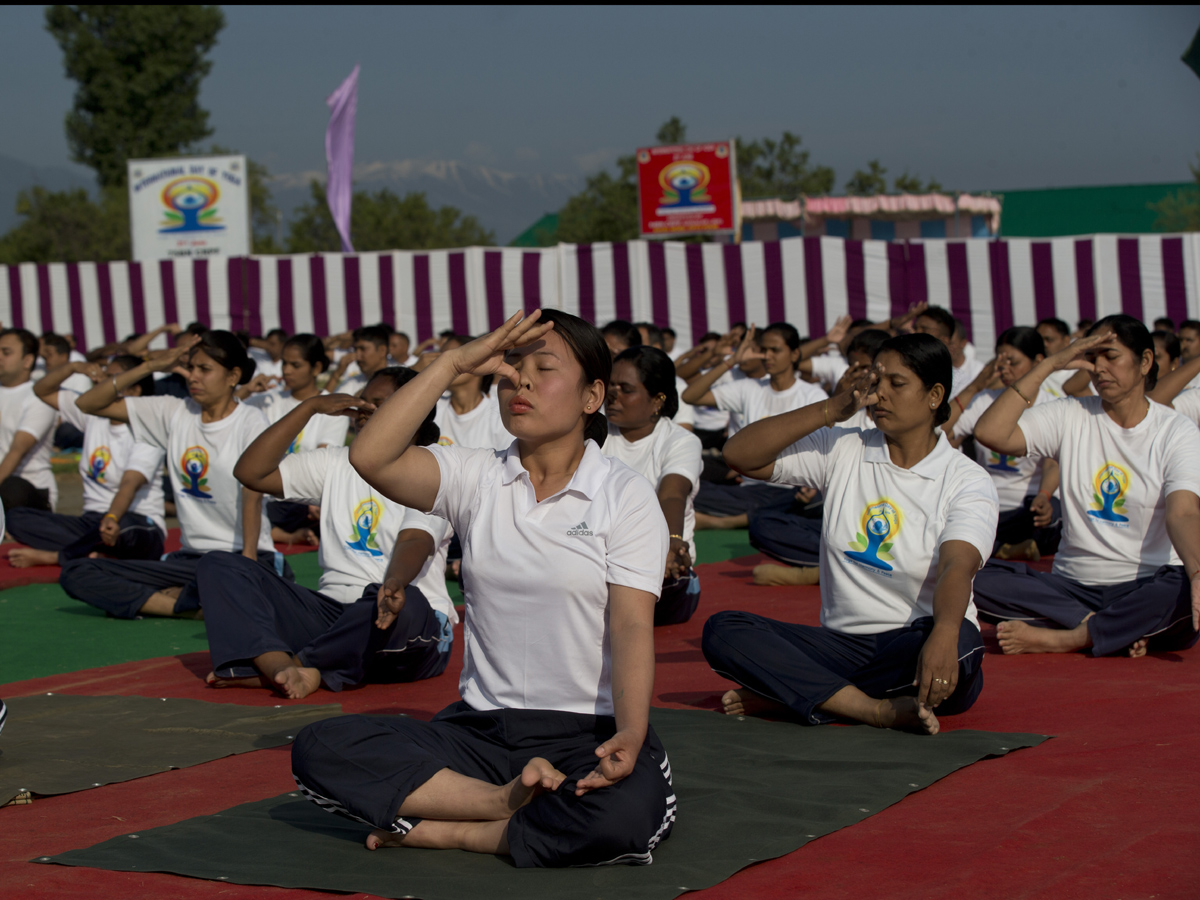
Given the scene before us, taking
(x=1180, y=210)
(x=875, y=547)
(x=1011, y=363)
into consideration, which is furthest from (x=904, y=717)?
(x=1180, y=210)

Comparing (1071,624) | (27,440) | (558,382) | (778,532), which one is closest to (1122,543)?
(1071,624)

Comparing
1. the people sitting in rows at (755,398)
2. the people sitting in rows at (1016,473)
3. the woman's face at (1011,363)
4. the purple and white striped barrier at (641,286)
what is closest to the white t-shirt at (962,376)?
the people sitting in rows at (755,398)

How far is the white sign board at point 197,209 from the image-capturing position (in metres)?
21.0

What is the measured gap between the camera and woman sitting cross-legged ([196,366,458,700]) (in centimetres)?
473

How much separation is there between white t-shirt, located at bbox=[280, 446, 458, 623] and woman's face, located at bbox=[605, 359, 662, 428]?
1.48 metres

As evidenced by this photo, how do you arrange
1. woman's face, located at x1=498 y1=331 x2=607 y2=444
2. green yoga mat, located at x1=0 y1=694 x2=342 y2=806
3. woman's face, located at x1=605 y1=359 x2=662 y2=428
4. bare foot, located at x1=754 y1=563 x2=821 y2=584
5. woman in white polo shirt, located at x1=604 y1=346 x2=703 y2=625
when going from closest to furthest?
woman's face, located at x1=498 y1=331 x2=607 y2=444
green yoga mat, located at x1=0 y1=694 x2=342 y2=806
woman in white polo shirt, located at x1=604 y1=346 x2=703 y2=625
woman's face, located at x1=605 y1=359 x2=662 y2=428
bare foot, located at x1=754 y1=563 x2=821 y2=584

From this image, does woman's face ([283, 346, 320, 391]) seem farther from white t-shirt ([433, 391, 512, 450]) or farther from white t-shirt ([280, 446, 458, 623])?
white t-shirt ([280, 446, 458, 623])

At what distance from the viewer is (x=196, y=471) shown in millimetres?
6328

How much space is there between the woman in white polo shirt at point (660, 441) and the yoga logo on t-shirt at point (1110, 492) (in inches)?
71.0

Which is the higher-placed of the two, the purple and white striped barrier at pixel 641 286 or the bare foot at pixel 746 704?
the purple and white striped barrier at pixel 641 286

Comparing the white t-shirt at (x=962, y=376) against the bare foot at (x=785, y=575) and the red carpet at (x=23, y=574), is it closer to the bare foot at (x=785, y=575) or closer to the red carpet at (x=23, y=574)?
the bare foot at (x=785, y=575)

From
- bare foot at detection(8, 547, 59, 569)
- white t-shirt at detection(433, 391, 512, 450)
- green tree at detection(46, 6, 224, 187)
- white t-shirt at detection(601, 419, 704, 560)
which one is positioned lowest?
bare foot at detection(8, 547, 59, 569)

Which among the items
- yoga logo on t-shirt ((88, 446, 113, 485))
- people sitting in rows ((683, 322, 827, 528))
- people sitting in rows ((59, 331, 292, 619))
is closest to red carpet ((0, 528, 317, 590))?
yoga logo on t-shirt ((88, 446, 113, 485))

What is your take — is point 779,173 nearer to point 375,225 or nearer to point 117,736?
point 375,225
